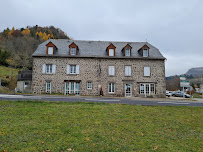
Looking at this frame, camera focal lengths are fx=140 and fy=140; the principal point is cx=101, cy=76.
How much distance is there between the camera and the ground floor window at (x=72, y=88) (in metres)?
20.1

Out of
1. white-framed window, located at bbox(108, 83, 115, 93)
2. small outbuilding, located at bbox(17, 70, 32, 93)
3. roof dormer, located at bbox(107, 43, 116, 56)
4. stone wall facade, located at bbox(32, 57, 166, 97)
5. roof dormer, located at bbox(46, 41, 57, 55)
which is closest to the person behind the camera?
stone wall facade, located at bbox(32, 57, 166, 97)

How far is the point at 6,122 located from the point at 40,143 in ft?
7.67

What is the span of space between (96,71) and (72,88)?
14.1 ft

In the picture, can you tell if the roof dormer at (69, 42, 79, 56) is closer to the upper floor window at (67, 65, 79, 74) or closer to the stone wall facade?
the stone wall facade

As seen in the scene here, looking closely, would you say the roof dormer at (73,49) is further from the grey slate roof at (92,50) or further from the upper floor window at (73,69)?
the upper floor window at (73,69)

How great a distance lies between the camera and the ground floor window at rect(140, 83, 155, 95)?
20875 millimetres

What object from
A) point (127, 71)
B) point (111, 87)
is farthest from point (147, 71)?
point (111, 87)

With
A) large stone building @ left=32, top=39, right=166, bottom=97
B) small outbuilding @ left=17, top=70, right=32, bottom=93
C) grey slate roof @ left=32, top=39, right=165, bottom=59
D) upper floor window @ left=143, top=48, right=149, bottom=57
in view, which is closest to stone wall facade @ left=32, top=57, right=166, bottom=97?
large stone building @ left=32, top=39, right=166, bottom=97

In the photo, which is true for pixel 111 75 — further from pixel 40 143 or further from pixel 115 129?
pixel 40 143

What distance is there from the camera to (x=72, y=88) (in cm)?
2025

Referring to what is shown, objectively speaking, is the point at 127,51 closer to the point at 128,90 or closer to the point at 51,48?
the point at 128,90

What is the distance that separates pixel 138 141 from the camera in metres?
3.84

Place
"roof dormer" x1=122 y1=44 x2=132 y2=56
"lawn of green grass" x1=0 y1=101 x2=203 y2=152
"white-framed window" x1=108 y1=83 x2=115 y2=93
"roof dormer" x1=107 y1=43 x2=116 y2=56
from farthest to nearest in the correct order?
"roof dormer" x1=122 y1=44 x2=132 y2=56 < "roof dormer" x1=107 y1=43 x2=116 y2=56 < "white-framed window" x1=108 y1=83 x2=115 y2=93 < "lawn of green grass" x1=0 y1=101 x2=203 y2=152

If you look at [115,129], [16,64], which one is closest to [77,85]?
[115,129]
